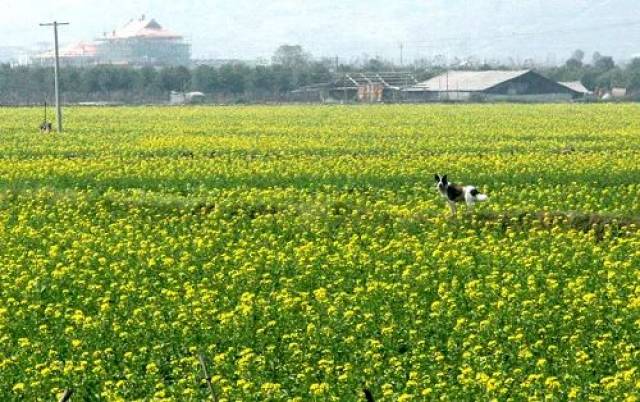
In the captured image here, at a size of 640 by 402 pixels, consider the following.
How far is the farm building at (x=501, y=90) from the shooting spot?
11581 cm

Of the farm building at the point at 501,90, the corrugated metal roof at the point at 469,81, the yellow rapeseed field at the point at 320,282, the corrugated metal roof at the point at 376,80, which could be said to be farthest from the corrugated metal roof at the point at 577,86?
the yellow rapeseed field at the point at 320,282

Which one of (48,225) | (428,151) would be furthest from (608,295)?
(428,151)

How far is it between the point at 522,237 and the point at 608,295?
554 cm

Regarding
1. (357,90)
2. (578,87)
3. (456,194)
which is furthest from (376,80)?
(456,194)

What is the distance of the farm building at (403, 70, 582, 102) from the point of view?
115812 millimetres

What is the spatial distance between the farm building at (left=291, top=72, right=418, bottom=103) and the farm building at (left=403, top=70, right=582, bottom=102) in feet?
7.09

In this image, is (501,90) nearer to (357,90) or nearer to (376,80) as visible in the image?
(357,90)

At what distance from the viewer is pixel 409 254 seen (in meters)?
18.6

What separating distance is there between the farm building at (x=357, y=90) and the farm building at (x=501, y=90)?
2.16 metres

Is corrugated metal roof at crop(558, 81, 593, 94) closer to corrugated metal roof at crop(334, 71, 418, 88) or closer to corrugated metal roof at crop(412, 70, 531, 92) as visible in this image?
corrugated metal roof at crop(412, 70, 531, 92)

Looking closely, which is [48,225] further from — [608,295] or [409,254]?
[608,295]

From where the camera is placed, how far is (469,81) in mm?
124750

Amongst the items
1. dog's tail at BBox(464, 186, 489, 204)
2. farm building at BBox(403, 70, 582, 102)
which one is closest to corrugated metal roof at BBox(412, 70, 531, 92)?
farm building at BBox(403, 70, 582, 102)

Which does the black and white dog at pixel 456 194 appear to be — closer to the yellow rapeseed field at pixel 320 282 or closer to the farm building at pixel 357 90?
the yellow rapeseed field at pixel 320 282
